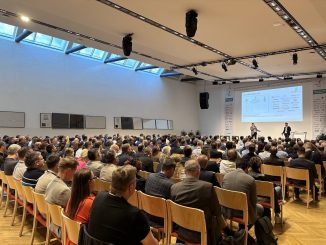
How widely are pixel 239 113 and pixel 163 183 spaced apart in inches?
668

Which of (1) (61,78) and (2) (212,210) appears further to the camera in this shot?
(1) (61,78)

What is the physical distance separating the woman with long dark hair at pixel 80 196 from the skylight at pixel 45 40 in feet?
40.4

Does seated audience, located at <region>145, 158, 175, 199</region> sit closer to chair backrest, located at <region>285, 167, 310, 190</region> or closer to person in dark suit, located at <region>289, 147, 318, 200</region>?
chair backrest, located at <region>285, 167, 310, 190</region>

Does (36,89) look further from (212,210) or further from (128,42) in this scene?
(212,210)

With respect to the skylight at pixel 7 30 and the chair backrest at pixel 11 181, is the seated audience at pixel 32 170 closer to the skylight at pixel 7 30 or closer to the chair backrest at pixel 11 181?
the chair backrest at pixel 11 181

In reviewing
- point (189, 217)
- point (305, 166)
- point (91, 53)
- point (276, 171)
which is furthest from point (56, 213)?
point (91, 53)

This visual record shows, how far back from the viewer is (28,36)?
42.5 ft

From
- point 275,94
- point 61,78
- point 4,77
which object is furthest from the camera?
point 275,94

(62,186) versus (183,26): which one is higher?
(183,26)

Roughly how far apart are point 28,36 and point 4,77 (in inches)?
85.3

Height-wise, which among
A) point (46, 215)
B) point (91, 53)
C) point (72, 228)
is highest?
point (91, 53)

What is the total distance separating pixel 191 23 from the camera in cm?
639

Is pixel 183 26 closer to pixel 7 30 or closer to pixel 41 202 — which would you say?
pixel 41 202

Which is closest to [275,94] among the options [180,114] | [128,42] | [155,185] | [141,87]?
[180,114]
